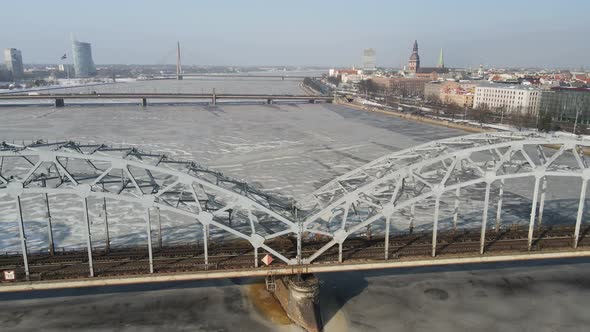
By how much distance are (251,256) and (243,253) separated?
587 millimetres

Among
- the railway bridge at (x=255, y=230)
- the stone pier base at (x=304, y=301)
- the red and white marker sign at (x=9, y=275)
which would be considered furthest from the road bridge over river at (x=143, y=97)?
the stone pier base at (x=304, y=301)

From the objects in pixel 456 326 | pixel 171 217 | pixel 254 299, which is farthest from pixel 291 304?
pixel 171 217

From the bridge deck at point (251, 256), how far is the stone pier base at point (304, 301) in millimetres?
583

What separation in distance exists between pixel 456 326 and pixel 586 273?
9.91 meters

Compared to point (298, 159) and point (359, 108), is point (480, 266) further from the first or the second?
point (359, 108)

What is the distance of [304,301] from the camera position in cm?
1888

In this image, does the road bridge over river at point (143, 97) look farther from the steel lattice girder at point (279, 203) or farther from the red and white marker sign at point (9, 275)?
the red and white marker sign at point (9, 275)

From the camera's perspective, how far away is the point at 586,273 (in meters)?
24.4

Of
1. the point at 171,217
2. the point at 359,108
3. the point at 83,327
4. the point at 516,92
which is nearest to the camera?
the point at 83,327

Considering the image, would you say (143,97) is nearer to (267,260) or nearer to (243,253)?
(243,253)

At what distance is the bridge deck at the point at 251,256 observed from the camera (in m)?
18.8

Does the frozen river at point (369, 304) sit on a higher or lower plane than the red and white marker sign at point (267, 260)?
lower

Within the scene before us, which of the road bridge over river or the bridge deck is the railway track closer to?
the bridge deck

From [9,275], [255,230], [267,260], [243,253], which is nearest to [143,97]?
[255,230]
